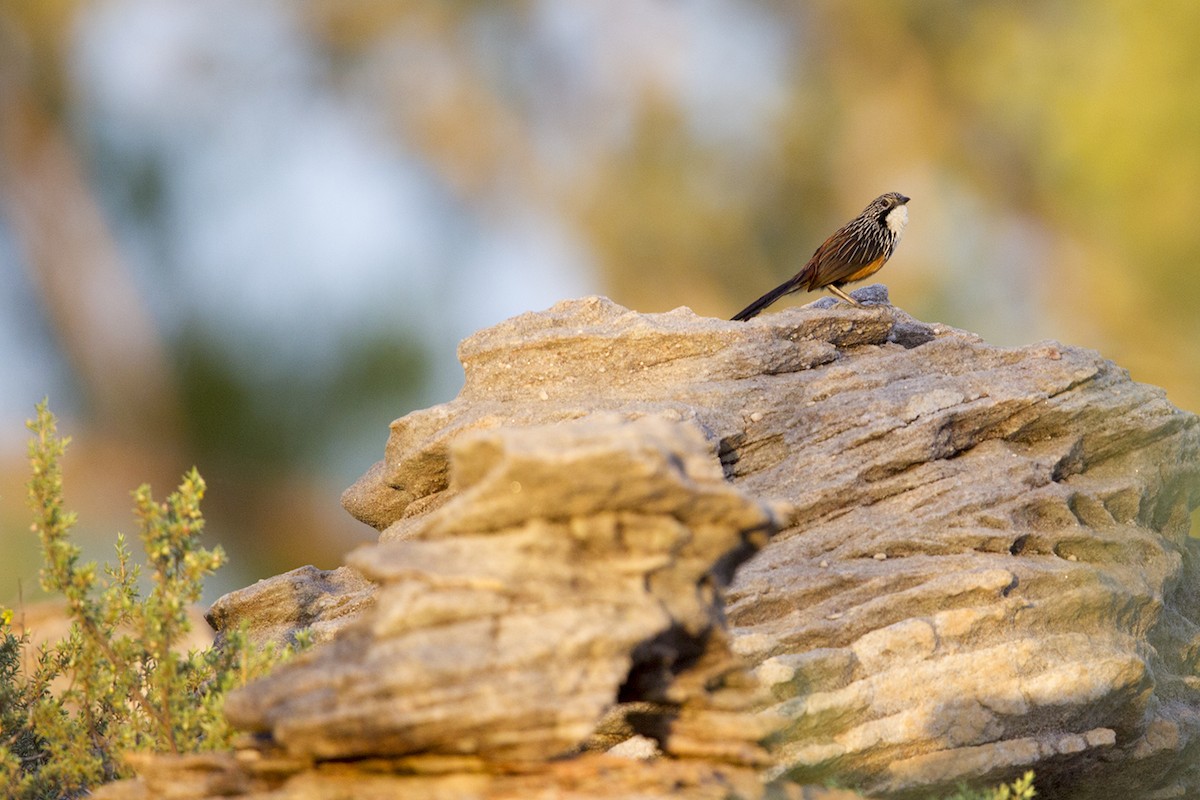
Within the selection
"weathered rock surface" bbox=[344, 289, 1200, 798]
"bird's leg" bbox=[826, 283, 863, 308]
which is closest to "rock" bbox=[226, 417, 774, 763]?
"weathered rock surface" bbox=[344, 289, 1200, 798]

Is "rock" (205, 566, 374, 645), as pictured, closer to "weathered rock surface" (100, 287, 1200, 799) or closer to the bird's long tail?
"weathered rock surface" (100, 287, 1200, 799)

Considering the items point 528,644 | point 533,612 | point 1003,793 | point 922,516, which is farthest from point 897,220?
point 528,644

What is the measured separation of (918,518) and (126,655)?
6430 mm

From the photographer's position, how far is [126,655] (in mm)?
8375

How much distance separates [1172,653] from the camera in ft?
37.6

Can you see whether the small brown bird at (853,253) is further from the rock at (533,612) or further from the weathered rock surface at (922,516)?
the rock at (533,612)

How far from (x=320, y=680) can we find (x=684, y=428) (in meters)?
2.34

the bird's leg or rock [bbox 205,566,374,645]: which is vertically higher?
the bird's leg

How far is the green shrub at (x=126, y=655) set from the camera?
8.00 meters

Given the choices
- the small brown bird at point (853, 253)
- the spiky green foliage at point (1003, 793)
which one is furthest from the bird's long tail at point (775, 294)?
the spiky green foliage at point (1003, 793)

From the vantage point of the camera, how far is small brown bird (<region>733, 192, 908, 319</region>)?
1266cm

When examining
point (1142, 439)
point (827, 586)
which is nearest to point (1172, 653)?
point (1142, 439)

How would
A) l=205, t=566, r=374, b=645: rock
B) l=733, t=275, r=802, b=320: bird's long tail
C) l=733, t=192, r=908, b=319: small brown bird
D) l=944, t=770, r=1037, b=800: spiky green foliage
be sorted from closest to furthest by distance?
l=944, t=770, r=1037, b=800: spiky green foliage → l=205, t=566, r=374, b=645: rock → l=733, t=192, r=908, b=319: small brown bird → l=733, t=275, r=802, b=320: bird's long tail

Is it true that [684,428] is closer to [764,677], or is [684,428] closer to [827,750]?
[764,677]
